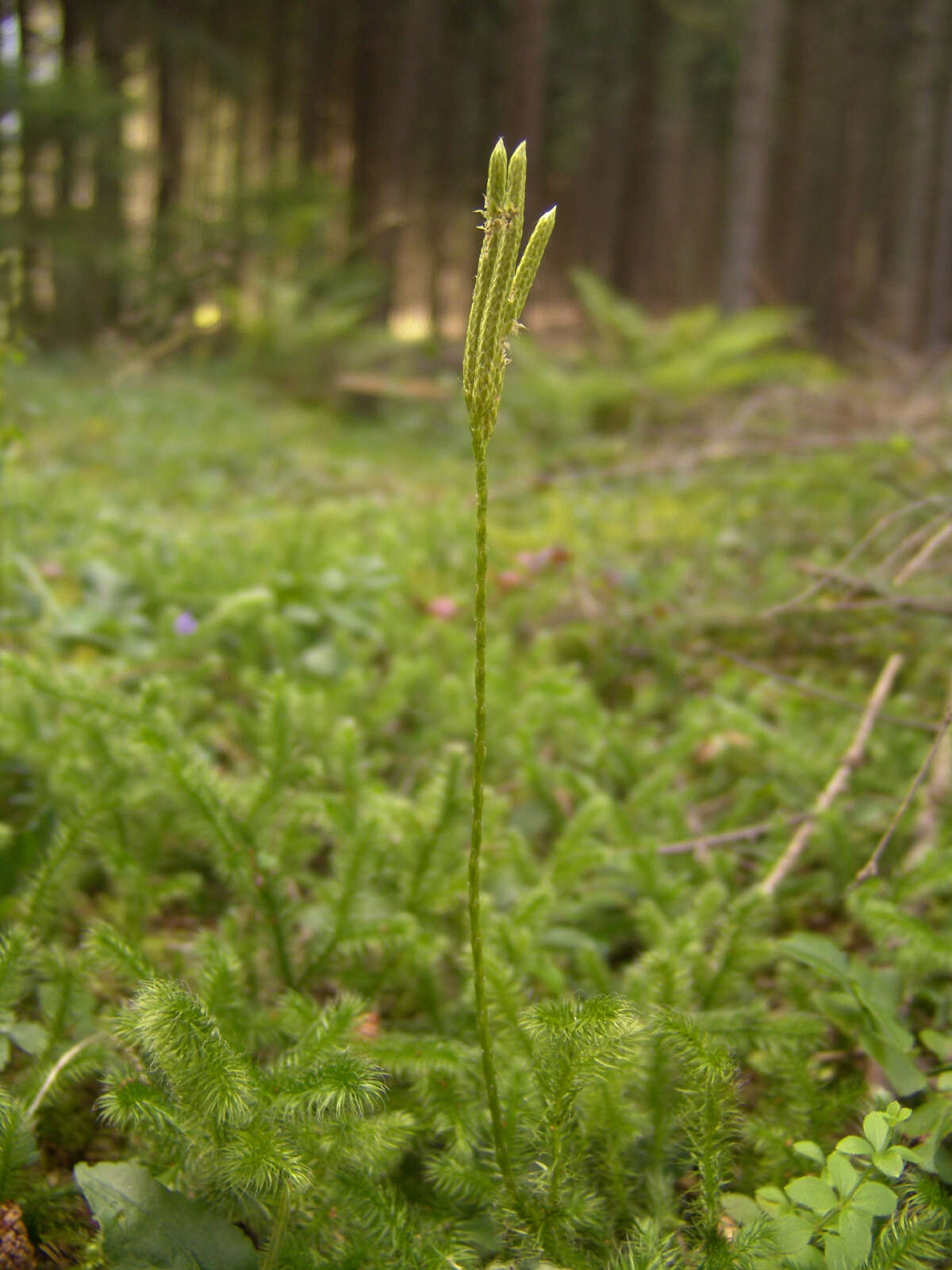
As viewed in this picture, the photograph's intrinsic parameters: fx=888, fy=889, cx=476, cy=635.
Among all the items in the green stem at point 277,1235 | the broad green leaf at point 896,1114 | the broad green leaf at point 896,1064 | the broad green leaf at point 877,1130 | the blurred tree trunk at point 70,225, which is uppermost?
the blurred tree trunk at point 70,225

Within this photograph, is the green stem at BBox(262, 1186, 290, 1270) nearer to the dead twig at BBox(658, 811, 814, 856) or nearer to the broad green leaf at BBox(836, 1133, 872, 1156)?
the broad green leaf at BBox(836, 1133, 872, 1156)

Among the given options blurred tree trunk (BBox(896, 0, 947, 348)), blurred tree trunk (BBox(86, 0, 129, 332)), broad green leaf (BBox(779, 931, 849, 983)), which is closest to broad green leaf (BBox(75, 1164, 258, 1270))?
broad green leaf (BBox(779, 931, 849, 983))

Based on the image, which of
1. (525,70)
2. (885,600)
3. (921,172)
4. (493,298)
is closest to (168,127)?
(525,70)

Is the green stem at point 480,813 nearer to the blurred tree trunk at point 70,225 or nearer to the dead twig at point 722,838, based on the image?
the dead twig at point 722,838

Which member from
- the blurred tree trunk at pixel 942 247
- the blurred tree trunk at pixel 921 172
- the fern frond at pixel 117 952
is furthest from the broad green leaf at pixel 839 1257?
the blurred tree trunk at pixel 942 247

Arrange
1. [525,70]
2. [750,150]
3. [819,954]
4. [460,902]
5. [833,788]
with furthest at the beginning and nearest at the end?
[525,70] → [750,150] → [833,788] → [460,902] → [819,954]

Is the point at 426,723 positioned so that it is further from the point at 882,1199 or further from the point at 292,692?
the point at 882,1199

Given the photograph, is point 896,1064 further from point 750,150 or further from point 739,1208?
point 750,150
